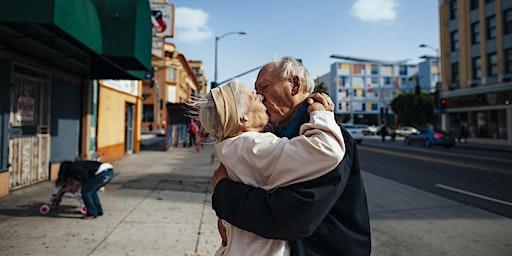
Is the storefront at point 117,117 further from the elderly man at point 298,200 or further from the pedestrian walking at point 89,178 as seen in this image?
the elderly man at point 298,200

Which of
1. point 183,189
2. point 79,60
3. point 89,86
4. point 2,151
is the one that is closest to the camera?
point 2,151

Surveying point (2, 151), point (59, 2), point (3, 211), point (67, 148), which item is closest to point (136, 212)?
point (3, 211)

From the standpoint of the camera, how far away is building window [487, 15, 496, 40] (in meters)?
28.1

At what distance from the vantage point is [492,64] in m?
28.3

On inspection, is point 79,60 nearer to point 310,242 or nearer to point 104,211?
point 104,211

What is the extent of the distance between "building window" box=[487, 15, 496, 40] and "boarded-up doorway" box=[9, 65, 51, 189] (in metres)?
32.1

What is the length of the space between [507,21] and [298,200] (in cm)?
3321

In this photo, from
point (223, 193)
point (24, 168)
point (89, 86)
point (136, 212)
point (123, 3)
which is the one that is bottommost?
point (136, 212)

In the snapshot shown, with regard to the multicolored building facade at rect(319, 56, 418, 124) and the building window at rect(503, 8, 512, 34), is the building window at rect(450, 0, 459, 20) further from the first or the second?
the multicolored building facade at rect(319, 56, 418, 124)

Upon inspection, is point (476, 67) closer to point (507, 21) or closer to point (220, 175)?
point (507, 21)

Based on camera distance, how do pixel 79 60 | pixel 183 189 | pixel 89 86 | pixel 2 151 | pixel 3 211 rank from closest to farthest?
pixel 3 211
pixel 2 151
pixel 183 189
pixel 79 60
pixel 89 86

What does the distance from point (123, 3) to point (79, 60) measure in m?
2.46

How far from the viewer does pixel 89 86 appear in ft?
33.9

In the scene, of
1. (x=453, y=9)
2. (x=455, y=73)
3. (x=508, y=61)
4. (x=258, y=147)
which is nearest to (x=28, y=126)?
(x=258, y=147)
